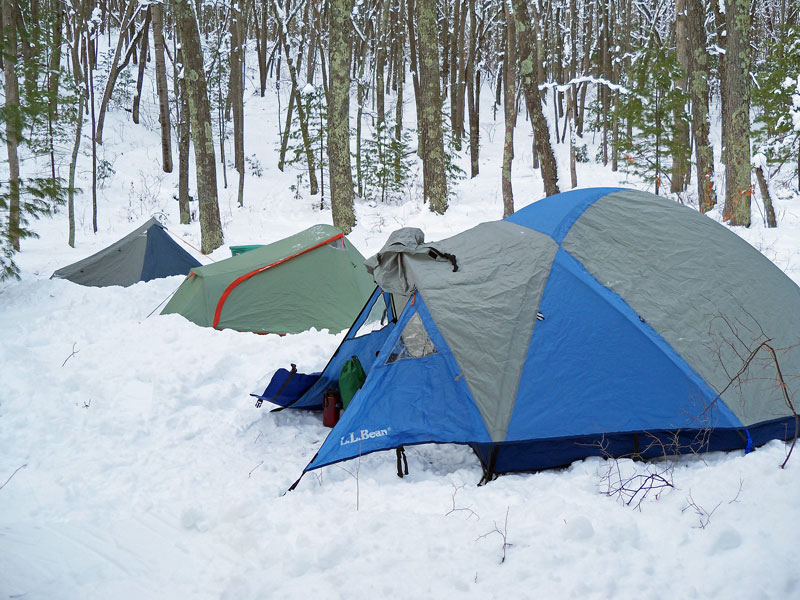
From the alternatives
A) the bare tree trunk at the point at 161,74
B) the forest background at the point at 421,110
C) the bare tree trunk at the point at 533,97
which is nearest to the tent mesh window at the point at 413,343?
the forest background at the point at 421,110

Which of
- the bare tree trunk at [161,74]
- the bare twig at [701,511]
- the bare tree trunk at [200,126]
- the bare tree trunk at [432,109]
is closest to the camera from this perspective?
the bare twig at [701,511]

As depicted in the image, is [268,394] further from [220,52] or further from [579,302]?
[220,52]

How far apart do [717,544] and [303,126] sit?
18995 millimetres

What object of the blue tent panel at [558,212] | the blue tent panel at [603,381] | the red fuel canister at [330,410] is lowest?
the red fuel canister at [330,410]

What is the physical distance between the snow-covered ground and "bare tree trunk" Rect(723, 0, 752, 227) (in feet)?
27.1

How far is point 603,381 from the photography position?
3473 mm

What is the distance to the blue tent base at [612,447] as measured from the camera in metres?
3.40

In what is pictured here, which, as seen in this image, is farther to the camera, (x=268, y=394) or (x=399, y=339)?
(x=268, y=394)

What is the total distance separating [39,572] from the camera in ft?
8.28

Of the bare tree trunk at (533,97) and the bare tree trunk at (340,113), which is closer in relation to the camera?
the bare tree trunk at (533,97)

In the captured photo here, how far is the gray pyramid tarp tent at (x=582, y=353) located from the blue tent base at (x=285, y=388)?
115 centimetres

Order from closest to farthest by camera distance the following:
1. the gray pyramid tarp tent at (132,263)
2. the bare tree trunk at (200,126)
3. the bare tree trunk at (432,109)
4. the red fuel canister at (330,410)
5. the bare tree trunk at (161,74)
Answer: the red fuel canister at (330,410) → the gray pyramid tarp tent at (132,263) → the bare tree trunk at (200,126) → the bare tree trunk at (432,109) → the bare tree trunk at (161,74)

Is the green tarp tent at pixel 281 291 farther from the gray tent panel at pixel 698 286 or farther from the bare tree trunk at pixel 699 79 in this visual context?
the bare tree trunk at pixel 699 79

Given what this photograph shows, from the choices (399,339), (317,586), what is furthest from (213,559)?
(399,339)
